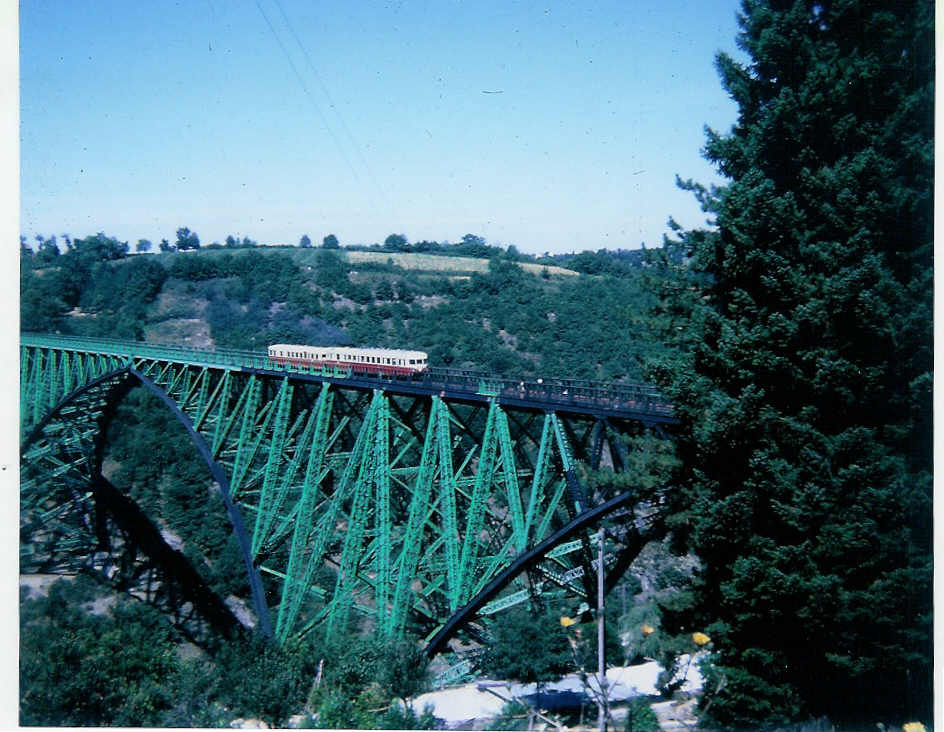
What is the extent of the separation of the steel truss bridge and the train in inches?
18.5

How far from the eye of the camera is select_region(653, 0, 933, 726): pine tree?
8.18m

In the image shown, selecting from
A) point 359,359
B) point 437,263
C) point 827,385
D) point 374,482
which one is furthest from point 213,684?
point 437,263

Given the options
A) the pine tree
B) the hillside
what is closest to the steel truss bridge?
the pine tree

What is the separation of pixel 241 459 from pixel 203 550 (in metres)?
17.5

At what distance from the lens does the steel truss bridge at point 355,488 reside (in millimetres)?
13422

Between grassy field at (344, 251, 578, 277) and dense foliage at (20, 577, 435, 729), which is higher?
grassy field at (344, 251, 578, 277)

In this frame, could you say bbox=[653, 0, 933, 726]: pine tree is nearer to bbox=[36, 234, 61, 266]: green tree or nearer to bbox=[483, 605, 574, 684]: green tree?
bbox=[483, 605, 574, 684]: green tree

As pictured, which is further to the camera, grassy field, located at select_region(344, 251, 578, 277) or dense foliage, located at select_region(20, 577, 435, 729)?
grassy field, located at select_region(344, 251, 578, 277)

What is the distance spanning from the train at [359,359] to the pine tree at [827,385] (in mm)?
10360

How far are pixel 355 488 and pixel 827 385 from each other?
1172 centimetres

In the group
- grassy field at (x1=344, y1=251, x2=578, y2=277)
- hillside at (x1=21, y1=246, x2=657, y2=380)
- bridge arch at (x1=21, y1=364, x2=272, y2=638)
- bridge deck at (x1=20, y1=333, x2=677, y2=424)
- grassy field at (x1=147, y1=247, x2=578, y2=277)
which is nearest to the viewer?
bridge deck at (x1=20, y1=333, x2=677, y2=424)

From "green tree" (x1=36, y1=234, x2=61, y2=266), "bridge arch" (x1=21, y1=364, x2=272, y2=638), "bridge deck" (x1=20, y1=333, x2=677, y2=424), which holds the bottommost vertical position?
"bridge arch" (x1=21, y1=364, x2=272, y2=638)

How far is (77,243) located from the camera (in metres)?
73.6

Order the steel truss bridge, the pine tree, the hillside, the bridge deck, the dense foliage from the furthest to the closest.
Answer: the hillside, the steel truss bridge, the bridge deck, the dense foliage, the pine tree
